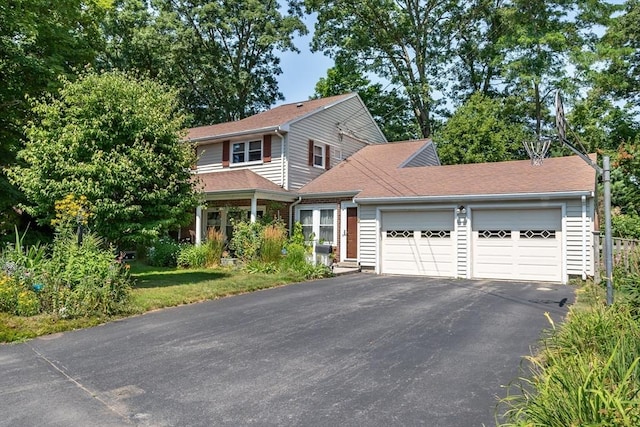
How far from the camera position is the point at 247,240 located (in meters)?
15.5

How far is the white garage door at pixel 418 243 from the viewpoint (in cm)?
1420

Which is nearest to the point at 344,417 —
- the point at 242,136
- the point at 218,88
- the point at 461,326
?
the point at 461,326

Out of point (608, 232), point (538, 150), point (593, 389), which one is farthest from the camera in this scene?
point (538, 150)

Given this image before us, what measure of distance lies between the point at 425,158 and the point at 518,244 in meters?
8.95

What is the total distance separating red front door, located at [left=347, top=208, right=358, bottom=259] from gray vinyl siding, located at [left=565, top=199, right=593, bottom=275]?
6902 millimetres

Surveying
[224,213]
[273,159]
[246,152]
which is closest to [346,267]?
[273,159]

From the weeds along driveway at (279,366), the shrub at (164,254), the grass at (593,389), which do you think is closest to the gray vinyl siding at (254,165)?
the shrub at (164,254)

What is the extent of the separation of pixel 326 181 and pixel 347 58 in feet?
52.6

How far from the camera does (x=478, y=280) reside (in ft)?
43.9

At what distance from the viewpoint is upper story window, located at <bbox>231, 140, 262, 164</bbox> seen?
19.2m

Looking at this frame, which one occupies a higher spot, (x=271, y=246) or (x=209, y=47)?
(x=209, y=47)

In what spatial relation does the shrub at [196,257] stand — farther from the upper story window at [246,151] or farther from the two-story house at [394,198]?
the upper story window at [246,151]

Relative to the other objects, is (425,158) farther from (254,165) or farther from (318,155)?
(254,165)

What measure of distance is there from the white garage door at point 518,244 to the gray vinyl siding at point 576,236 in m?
0.24
